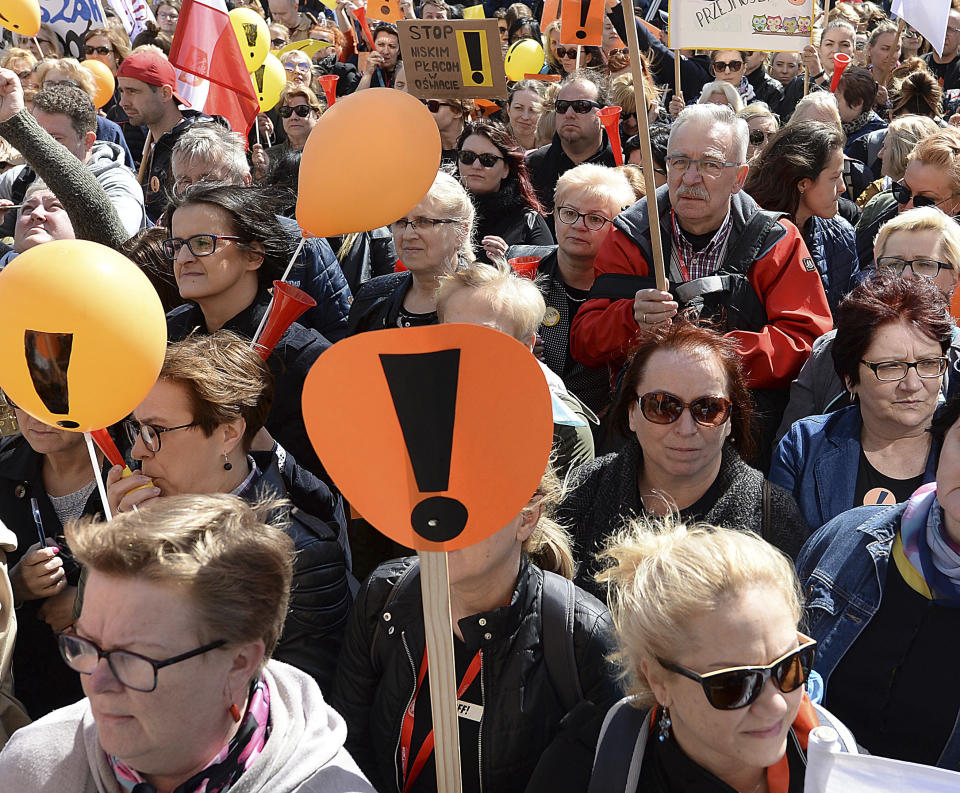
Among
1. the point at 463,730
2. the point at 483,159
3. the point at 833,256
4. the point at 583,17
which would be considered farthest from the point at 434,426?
the point at 583,17

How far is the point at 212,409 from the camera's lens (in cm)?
256

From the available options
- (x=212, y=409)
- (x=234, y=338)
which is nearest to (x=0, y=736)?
(x=212, y=409)

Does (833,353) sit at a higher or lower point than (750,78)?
higher

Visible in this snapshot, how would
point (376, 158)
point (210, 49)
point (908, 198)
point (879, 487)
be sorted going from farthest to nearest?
point (210, 49) < point (908, 198) < point (879, 487) < point (376, 158)

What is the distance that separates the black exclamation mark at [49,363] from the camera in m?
2.20

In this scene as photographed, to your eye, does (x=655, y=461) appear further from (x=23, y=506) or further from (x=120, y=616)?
(x=23, y=506)

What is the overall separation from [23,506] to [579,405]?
5.36 feet

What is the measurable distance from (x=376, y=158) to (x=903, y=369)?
1.52 metres

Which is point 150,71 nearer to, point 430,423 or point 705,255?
point 705,255

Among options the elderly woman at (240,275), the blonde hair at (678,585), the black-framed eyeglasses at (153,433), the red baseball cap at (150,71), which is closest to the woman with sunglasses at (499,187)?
the elderly woman at (240,275)

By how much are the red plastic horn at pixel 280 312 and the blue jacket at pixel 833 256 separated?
2182 mm

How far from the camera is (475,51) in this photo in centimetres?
302

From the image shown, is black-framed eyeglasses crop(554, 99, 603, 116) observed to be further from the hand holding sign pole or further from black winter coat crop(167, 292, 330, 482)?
the hand holding sign pole

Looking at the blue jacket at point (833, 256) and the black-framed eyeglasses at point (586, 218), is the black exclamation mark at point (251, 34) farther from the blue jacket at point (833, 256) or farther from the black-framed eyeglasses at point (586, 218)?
the blue jacket at point (833, 256)
